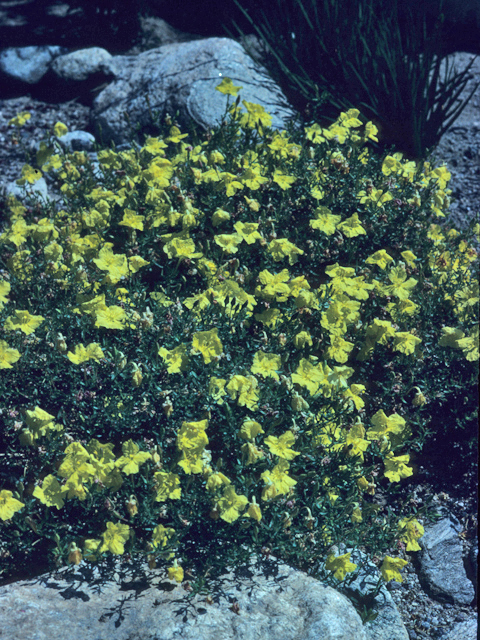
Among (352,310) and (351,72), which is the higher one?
(351,72)

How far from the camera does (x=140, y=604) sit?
2354 mm

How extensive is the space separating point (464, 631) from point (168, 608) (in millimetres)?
1412

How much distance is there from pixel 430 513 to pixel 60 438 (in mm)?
1752

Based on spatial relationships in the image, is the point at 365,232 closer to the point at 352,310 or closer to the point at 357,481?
the point at 352,310

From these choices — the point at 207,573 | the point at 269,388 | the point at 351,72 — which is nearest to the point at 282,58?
the point at 351,72

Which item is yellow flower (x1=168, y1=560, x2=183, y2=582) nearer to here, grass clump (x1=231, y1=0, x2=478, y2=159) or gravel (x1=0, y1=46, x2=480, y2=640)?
gravel (x1=0, y1=46, x2=480, y2=640)

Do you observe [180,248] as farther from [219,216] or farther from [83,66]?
[83,66]

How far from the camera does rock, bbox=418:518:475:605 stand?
2828 millimetres

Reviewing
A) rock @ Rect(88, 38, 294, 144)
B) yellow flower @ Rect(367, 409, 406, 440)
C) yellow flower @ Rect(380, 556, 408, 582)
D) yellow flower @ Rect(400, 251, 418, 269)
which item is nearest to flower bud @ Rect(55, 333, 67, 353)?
yellow flower @ Rect(367, 409, 406, 440)

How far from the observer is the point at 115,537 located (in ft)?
7.89

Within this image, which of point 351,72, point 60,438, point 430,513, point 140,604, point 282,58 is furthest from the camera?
point 282,58

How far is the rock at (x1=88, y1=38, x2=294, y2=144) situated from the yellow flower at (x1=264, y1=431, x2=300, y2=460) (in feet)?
9.87

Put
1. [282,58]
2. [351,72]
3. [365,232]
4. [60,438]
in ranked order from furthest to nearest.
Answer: [282,58]
[351,72]
[365,232]
[60,438]

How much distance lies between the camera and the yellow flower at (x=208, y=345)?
2650mm
